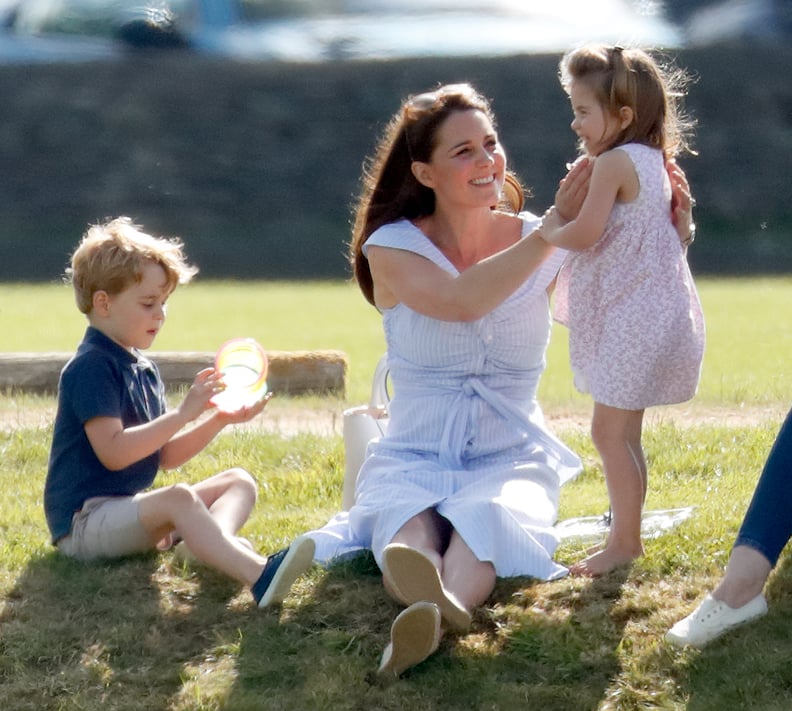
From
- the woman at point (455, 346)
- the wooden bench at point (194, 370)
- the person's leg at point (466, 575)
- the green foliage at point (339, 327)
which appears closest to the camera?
the person's leg at point (466, 575)

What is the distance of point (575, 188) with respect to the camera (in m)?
3.59

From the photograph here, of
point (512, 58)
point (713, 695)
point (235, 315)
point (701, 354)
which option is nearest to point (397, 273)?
point (701, 354)

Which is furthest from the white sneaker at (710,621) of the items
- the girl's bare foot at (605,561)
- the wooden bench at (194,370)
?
the wooden bench at (194,370)

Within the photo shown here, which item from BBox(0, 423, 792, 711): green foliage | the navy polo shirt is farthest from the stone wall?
BBox(0, 423, 792, 711): green foliage

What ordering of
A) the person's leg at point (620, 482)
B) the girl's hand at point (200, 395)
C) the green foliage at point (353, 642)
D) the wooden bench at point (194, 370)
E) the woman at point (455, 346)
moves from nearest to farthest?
the green foliage at point (353, 642) → the person's leg at point (620, 482) → the woman at point (455, 346) → the girl's hand at point (200, 395) → the wooden bench at point (194, 370)

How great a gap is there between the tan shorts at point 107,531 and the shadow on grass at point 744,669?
4.84 ft

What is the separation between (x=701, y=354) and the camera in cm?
368

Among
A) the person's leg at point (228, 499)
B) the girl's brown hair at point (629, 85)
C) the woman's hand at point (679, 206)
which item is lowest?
the person's leg at point (228, 499)

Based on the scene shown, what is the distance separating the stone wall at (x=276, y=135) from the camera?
18.0 meters

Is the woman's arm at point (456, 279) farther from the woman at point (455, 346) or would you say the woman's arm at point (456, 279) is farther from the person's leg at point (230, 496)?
the person's leg at point (230, 496)

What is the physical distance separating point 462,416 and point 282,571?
0.69 meters

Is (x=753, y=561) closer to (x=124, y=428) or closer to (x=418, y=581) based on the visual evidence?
(x=418, y=581)

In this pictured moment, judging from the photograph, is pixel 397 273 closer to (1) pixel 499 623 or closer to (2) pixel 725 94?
(1) pixel 499 623

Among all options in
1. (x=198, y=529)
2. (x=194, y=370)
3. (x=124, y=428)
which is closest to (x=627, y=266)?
(x=198, y=529)
